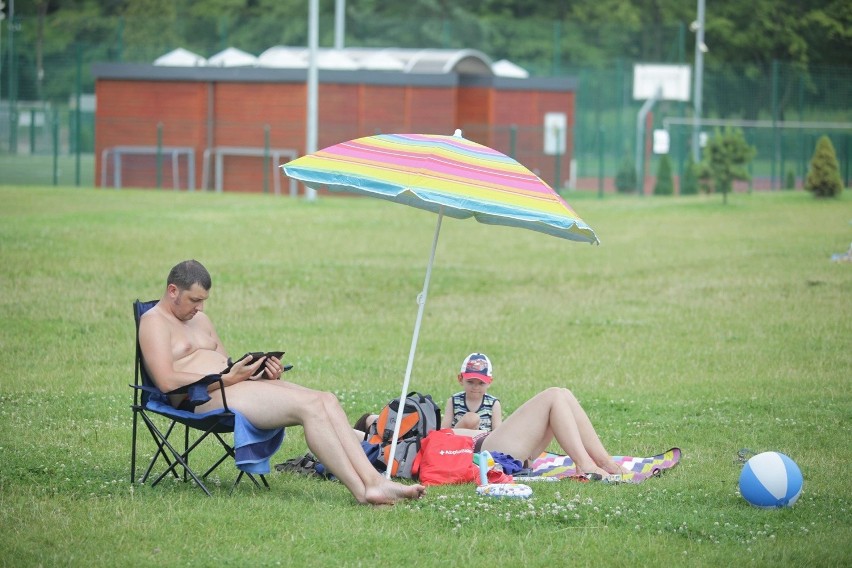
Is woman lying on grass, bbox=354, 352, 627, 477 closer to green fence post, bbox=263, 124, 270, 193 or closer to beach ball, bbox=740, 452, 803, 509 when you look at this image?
beach ball, bbox=740, 452, 803, 509

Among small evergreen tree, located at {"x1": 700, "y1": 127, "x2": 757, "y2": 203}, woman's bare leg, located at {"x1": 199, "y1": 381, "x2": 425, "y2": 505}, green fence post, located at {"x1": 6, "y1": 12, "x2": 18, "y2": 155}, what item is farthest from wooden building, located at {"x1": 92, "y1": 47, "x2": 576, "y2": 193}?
woman's bare leg, located at {"x1": 199, "y1": 381, "x2": 425, "y2": 505}

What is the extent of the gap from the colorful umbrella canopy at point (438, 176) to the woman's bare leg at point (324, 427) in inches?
25.1

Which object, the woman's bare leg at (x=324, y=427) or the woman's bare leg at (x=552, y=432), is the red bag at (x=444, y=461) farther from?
the woman's bare leg at (x=324, y=427)

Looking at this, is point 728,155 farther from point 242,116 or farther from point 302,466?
point 302,466

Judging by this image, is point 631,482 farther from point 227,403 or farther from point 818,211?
point 818,211

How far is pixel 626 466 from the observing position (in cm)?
841

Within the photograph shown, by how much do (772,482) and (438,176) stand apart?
95.4 inches

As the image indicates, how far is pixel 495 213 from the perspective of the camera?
7141 mm

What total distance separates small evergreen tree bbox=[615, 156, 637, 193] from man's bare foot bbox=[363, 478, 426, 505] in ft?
108

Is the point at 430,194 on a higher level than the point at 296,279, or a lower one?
higher

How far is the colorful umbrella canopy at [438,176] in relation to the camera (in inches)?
280

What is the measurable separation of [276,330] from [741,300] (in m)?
6.13

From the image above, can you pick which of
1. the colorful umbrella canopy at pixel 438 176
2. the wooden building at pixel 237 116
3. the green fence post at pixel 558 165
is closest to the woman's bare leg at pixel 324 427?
the colorful umbrella canopy at pixel 438 176

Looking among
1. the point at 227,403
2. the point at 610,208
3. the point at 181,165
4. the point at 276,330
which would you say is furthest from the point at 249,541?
the point at 181,165
